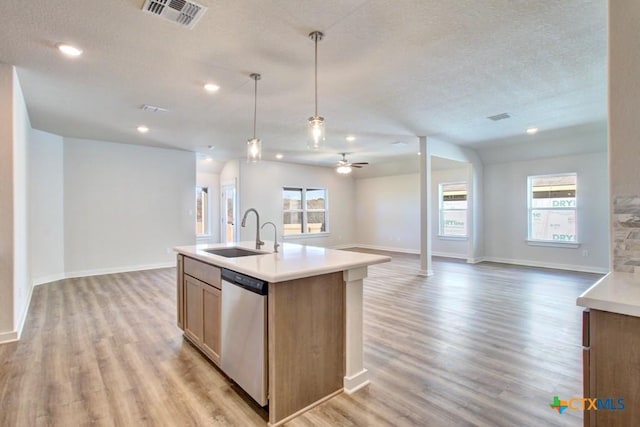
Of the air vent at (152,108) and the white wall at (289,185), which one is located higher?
the air vent at (152,108)

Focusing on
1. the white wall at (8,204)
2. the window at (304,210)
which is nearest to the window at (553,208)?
the window at (304,210)

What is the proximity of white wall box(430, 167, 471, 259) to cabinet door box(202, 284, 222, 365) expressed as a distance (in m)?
7.02

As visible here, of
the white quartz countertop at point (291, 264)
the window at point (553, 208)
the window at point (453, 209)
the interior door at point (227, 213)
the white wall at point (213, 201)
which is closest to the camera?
the white quartz countertop at point (291, 264)

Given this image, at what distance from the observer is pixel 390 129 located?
5.49m

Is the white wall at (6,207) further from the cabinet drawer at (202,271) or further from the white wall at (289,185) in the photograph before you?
the white wall at (289,185)

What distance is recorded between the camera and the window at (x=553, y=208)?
22.0 ft

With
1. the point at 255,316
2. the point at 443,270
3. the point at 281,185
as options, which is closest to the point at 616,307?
the point at 255,316

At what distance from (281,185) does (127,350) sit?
650 centimetres

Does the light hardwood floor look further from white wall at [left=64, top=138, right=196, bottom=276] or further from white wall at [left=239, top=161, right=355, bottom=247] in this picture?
white wall at [left=239, top=161, right=355, bottom=247]

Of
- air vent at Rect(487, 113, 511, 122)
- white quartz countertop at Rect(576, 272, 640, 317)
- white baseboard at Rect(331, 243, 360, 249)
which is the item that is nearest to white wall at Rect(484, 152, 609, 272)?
air vent at Rect(487, 113, 511, 122)

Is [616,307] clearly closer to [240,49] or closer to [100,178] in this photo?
[240,49]

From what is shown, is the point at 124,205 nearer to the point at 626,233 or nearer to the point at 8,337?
the point at 8,337

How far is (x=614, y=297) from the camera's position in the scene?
3.99ft

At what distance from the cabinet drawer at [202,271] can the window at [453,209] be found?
716 centimetres
